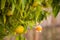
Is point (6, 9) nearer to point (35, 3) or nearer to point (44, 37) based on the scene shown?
point (35, 3)

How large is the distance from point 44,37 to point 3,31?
1.12 meters

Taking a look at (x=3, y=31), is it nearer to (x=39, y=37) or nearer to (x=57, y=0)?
(x=57, y=0)

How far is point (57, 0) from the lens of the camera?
717 millimetres

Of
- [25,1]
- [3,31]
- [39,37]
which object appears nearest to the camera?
[25,1]

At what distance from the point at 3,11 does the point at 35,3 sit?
0.37 feet

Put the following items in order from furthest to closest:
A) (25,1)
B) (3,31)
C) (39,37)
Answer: (39,37) < (3,31) < (25,1)

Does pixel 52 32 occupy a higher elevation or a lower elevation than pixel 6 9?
lower

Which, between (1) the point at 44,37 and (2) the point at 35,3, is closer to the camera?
(2) the point at 35,3

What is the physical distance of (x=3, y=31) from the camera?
69 centimetres

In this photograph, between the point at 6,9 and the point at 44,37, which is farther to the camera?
the point at 44,37

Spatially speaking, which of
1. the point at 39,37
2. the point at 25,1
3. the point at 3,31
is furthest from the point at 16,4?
the point at 39,37

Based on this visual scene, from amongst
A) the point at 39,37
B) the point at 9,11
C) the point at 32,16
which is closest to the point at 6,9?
the point at 9,11

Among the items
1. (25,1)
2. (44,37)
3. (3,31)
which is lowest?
(44,37)

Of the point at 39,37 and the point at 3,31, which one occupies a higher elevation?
the point at 3,31
